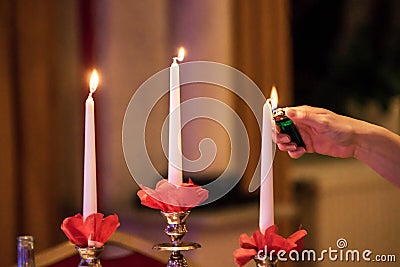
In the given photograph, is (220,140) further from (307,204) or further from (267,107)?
(267,107)

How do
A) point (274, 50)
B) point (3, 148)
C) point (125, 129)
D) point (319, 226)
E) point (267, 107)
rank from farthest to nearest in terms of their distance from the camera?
point (319, 226), point (274, 50), point (125, 129), point (3, 148), point (267, 107)

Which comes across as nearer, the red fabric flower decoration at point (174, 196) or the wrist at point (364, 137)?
the red fabric flower decoration at point (174, 196)

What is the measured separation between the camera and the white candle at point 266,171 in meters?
1.00

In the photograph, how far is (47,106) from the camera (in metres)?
2.87

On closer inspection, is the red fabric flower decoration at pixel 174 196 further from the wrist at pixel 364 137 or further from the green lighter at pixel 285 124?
the wrist at pixel 364 137

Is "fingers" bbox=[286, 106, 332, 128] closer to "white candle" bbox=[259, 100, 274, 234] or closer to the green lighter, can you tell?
the green lighter

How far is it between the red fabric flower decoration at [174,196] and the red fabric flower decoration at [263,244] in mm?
95

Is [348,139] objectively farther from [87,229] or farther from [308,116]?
[87,229]

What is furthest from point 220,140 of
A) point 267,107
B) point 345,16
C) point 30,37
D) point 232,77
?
point 267,107

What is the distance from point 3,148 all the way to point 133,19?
732 millimetres

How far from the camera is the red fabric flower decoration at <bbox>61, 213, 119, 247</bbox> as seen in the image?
1.06 metres

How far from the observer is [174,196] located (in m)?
1.07

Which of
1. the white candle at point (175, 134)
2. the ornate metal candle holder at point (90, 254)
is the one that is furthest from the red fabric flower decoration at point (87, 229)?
the white candle at point (175, 134)

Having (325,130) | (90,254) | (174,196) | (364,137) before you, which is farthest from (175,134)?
(364,137)
